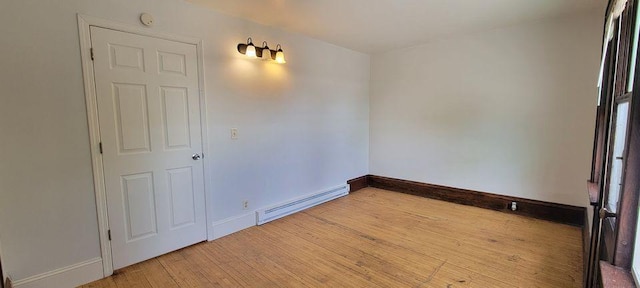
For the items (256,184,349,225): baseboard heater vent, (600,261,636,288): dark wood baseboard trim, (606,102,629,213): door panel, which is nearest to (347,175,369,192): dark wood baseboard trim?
(256,184,349,225): baseboard heater vent

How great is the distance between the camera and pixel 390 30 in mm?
3670

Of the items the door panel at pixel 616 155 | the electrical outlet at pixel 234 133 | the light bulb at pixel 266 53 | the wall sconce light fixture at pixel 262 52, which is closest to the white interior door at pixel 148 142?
the electrical outlet at pixel 234 133

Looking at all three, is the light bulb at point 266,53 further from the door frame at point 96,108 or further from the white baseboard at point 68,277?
the white baseboard at point 68,277

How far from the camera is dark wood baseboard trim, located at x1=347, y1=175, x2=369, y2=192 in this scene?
4.93 metres

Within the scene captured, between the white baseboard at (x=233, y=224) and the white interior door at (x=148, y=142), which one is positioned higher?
the white interior door at (x=148, y=142)

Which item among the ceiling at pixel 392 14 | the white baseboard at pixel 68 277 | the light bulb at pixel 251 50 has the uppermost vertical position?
the ceiling at pixel 392 14

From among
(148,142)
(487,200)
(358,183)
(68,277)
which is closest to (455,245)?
(487,200)

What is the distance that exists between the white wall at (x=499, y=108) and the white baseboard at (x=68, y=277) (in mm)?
4178

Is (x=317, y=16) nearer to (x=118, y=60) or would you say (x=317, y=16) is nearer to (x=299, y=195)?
(x=118, y=60)

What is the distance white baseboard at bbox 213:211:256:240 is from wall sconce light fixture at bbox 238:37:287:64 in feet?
6.20

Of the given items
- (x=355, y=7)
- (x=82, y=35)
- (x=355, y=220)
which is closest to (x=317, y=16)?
(x=355, y=7)

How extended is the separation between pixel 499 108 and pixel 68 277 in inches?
195

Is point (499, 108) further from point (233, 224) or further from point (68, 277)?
point (68, 277)

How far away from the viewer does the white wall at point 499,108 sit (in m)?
3.23
